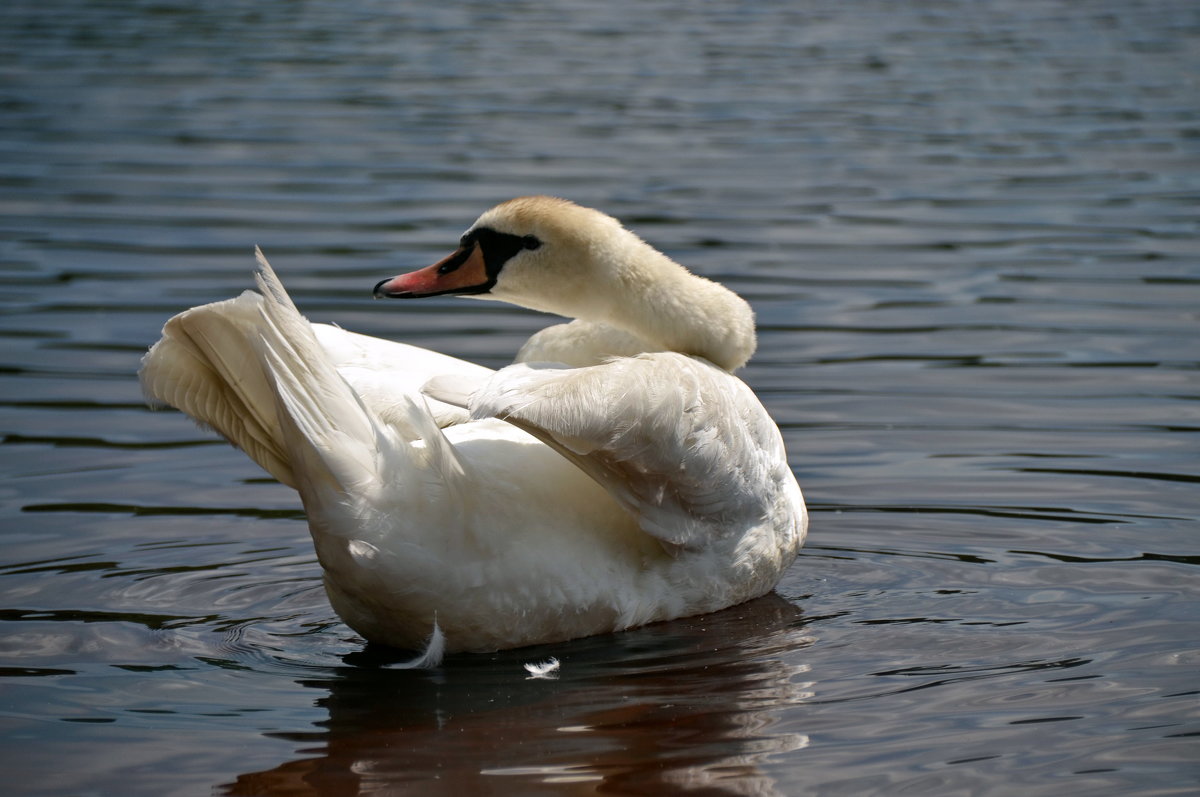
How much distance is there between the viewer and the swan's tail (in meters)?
4.27

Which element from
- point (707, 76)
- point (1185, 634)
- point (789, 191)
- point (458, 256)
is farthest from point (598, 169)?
point (1185, 634)

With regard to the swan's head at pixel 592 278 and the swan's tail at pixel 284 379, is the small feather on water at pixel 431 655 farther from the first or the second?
the swan's head at pixel 592 278

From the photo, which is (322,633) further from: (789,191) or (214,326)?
(789,191)

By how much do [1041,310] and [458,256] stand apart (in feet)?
17.1

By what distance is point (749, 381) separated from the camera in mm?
8727

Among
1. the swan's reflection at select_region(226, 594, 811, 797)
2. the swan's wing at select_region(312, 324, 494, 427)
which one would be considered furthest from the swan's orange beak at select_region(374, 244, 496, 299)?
the swan's reflection at select_region(226, 594, 811, 797)

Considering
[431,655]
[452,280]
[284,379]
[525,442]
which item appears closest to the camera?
[284,379]

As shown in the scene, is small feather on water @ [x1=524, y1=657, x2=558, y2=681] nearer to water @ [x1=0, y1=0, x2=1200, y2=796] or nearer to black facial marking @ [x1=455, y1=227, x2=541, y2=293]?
water @ [x1=0, y1=0, x2=1200, y2=796]

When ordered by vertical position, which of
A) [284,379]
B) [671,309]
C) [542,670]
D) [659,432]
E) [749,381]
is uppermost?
[284,379]

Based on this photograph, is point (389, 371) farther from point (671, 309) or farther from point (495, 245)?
point (671, 309)

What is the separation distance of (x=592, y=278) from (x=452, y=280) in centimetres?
48

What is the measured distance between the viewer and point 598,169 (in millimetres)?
14453

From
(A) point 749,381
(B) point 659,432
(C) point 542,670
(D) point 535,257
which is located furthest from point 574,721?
(A) point 749,381

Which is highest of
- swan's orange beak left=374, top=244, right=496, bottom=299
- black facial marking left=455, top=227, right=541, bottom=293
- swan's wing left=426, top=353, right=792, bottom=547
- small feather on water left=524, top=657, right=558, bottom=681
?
black facial marking left=455, top=227, right=541, bottom=293
